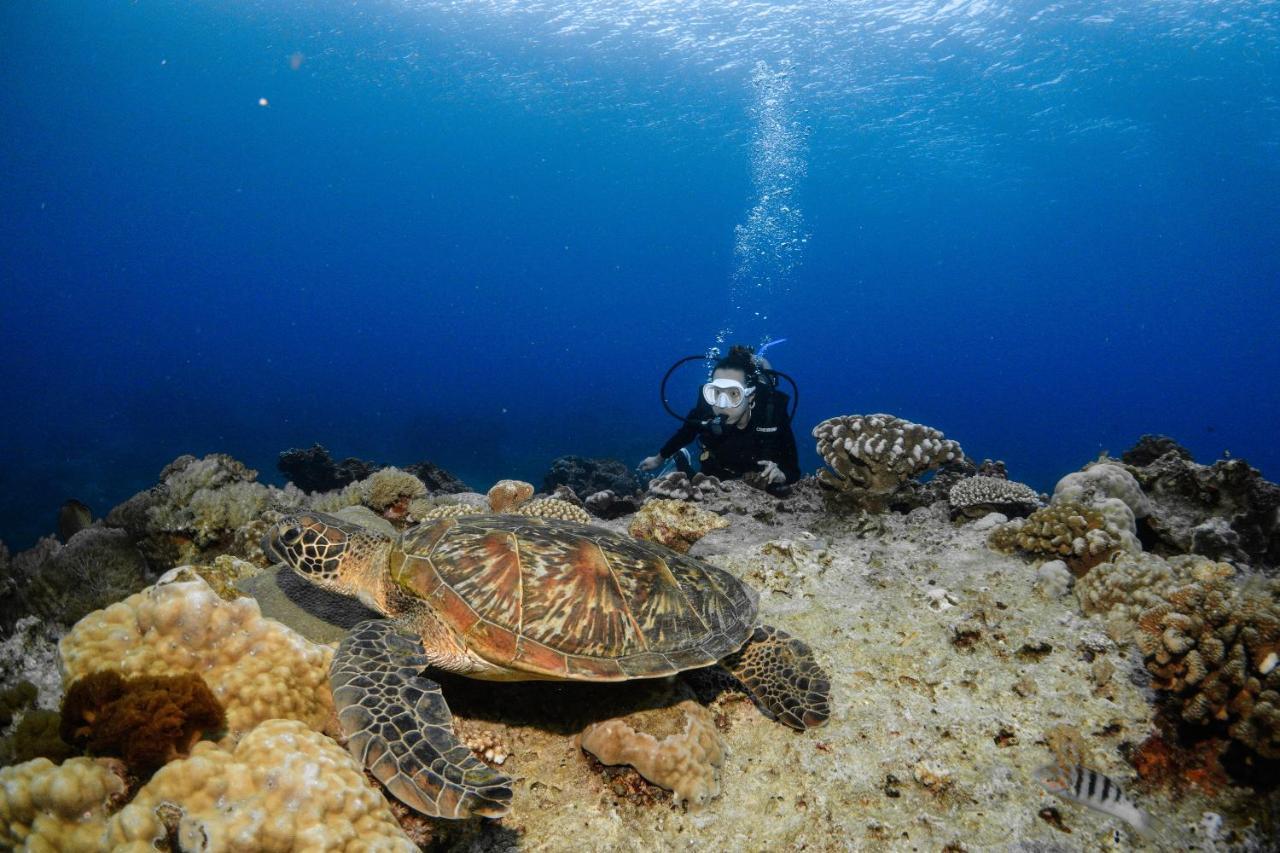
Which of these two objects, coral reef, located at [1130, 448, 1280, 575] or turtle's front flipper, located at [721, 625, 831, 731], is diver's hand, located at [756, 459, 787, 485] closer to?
coral reef, located at [1130, 448, 1280, 575]

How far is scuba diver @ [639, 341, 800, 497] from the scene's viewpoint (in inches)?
343

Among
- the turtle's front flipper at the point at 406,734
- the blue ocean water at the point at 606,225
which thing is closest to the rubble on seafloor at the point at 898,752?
the turtle's front flipper at the point at 406,734

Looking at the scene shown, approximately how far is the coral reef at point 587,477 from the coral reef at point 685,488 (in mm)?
5435

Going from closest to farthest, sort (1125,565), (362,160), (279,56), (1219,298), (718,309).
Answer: (1125,565), (279,56), (362,160), (1219,298), (718,309)

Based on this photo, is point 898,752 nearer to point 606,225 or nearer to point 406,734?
point 406,734

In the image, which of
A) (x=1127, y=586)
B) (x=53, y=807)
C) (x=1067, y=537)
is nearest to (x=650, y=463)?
(x=1067, y=537)

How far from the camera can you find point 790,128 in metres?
51.1

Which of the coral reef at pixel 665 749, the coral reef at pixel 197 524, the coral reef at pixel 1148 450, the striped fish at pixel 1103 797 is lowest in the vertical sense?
the coral reef at pixel 197 524

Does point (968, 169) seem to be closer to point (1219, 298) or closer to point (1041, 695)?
point (1041, 695)

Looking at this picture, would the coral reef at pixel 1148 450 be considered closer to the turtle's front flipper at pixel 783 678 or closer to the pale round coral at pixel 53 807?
the turtle's front flipper at pixel 783 678

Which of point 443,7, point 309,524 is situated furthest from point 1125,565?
point 443,7

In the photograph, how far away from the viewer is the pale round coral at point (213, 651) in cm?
208

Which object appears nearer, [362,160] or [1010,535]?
[1010,535]

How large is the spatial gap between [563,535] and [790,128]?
2336 inches
